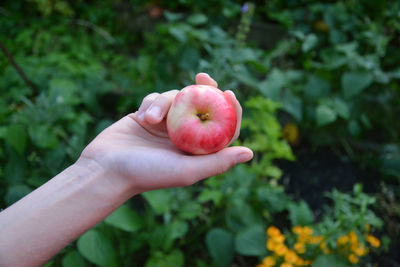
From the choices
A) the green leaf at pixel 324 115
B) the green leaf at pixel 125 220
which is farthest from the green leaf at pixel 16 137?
the green leaf at pixel 324 115

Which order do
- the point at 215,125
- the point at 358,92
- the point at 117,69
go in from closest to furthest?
the point at 215,125, the point at 358,92, the point at 117,69

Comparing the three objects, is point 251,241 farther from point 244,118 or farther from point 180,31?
point 180,31

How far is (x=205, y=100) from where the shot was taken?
111 cm

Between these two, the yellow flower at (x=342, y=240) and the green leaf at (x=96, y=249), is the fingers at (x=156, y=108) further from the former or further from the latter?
the yellow flower at (x=342, y=240)

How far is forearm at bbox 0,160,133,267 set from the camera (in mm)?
864

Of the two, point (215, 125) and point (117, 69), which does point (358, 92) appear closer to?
point (215, 125)

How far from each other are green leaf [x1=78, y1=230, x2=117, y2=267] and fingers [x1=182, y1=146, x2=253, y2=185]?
0.62m

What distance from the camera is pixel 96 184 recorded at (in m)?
1.00

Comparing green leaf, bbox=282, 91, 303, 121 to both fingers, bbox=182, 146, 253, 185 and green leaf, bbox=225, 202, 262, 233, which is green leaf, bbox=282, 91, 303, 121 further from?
fingers, bbox=182, 146, 253, 185

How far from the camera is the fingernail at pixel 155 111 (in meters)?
1.07

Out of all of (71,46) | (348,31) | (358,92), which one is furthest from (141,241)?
(348,31)

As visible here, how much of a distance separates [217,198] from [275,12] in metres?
2.60

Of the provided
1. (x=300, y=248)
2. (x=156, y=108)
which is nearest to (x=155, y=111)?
(x=156, y=108)

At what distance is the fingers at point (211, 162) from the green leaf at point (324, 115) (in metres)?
1.50
